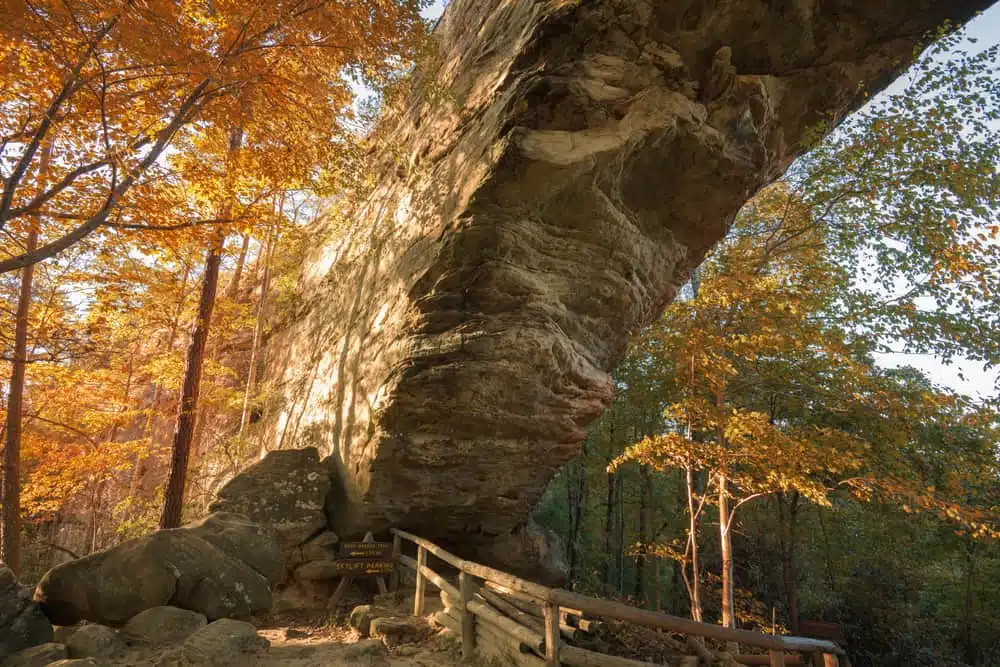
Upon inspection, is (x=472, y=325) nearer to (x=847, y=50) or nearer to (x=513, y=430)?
(x=513, y=430)

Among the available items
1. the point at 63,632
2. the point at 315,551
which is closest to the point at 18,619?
the point at 63,632

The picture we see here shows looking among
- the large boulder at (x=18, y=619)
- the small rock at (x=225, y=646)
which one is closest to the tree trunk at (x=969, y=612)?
the small rock at (x=225, y=646)

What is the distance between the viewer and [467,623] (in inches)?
188

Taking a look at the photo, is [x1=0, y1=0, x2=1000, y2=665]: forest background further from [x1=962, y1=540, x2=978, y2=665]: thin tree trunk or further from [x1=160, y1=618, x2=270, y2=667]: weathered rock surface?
[x1=160, y1=618, x2=270, y2=667]: weathered rock surface

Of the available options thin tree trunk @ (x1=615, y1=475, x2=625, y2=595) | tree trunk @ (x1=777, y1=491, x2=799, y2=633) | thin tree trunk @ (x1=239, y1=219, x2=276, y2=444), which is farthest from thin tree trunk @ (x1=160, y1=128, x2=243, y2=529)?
tree trunk @ (x1=777, y1=491, x2=799, y2=633)

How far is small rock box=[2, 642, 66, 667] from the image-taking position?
349cm

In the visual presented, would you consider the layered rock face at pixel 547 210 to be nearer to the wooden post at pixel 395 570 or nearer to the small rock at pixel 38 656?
the wooden post at pixel 395 570

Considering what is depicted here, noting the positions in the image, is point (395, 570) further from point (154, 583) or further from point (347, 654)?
point (154, 583)

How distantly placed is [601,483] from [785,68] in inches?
563

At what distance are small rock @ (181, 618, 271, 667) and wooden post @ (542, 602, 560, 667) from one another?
8.25 feet

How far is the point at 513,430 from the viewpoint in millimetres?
7637

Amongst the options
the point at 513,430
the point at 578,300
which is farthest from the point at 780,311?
the point at 513,430

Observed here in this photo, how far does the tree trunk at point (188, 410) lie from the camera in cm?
872

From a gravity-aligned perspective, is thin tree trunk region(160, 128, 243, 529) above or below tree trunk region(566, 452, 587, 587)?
above
